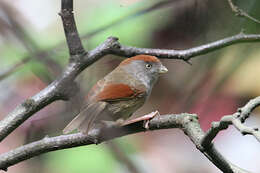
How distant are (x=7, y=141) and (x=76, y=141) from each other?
41 cm

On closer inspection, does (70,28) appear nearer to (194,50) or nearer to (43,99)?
(43,99)

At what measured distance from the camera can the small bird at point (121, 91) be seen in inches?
42.6

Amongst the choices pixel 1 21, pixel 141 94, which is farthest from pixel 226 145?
pixel 1 21

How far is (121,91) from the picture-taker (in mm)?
1191

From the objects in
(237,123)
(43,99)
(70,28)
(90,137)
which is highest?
(70,28)

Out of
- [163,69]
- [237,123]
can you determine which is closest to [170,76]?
[163,69]

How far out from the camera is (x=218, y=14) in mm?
1240

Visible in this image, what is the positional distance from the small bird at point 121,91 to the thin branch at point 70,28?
148 millimetres

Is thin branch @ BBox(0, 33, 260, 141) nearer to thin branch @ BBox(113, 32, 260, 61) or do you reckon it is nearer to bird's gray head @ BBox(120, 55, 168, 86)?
thin branch @ BBox(113, 32, 260, 61)

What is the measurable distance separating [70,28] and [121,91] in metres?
0.26

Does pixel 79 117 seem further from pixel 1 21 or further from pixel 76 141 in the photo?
pixel 1 21

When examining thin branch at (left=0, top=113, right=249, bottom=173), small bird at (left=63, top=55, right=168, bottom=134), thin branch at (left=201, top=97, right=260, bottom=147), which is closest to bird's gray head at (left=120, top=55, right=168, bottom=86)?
small bird at (left=63, top=55, right=168, bottom=134)

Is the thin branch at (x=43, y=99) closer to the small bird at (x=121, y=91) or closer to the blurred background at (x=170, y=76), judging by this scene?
the small bird at (x=121, y=91)

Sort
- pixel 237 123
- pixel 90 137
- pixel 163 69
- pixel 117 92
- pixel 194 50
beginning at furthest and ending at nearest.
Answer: pixel 163 69 < pixel 117 92 < pixel 194 50 < pixel 90 137 < pixel 237 123
